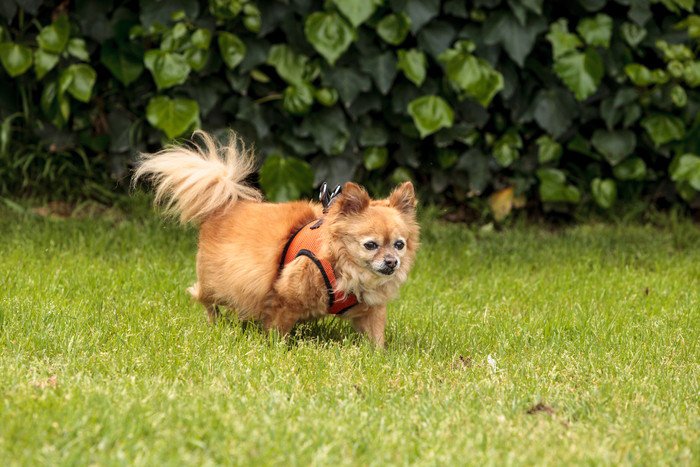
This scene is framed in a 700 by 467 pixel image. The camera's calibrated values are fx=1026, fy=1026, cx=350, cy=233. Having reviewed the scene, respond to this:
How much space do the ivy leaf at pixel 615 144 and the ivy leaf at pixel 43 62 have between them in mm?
3357

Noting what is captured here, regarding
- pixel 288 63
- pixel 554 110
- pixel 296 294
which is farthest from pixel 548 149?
pixel 296 294

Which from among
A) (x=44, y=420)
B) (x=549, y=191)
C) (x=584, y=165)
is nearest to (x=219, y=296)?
(x=44, y=420)

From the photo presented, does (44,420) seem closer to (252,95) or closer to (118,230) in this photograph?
(118,230)

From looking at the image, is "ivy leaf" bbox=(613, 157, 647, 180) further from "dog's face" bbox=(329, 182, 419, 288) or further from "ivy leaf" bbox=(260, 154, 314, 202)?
"dog's face" bbox=(329, 182, 419, 288)

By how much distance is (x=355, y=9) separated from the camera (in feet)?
19.2

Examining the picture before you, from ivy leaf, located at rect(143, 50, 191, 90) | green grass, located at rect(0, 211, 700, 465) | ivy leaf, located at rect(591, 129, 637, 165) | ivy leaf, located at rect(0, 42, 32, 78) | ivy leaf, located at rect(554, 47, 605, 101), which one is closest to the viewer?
green grass, located at rect(0, 211, 700, 465)

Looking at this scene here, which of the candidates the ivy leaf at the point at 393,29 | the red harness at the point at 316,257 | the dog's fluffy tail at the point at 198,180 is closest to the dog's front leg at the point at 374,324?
the red harness at the point at 316,257

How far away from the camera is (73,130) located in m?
6.43

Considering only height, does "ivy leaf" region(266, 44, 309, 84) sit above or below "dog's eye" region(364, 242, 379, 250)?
above

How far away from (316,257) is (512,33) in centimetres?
282

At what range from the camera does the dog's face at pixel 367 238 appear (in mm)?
3834

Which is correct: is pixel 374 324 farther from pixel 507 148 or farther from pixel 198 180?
pixel 507 148

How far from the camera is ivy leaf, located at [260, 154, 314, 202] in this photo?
6160 millimetres

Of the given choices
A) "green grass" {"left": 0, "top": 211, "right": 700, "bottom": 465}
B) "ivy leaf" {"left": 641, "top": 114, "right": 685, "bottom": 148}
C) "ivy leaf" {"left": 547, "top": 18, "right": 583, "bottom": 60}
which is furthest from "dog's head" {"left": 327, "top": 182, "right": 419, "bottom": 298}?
"ivy leaf" {"left": 641, "top": 114, "right": 685, "bottom": 148}
